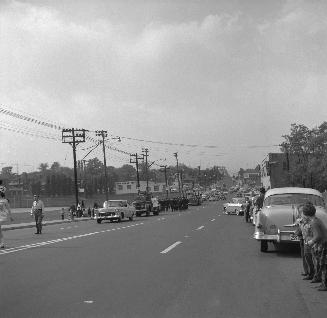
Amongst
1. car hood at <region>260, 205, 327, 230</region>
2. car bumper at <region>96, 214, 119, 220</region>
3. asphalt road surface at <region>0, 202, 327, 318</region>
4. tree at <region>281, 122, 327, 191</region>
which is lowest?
asphalt road surface at <region>0, 202, 327, 318</region>

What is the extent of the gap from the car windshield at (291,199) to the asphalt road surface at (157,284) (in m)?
1.30

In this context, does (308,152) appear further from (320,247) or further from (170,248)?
(320,247)

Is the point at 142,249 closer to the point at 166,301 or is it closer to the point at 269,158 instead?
the point at 166,301

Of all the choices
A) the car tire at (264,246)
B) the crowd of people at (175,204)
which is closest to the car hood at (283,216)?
the car tire at (264,246)

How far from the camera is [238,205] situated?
42188 mm

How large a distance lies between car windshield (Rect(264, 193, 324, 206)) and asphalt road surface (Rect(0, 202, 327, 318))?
1.30 meters

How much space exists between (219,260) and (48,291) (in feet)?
15.9

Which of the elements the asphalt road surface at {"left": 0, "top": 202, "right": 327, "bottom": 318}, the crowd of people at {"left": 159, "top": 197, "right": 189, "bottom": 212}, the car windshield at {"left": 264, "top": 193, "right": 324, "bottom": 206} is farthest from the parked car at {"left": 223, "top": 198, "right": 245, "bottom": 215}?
the car windshield at {"left": 264, "top": 193, "right": 324, "bottom": 206}

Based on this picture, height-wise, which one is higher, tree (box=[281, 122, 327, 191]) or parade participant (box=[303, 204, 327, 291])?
tree (box=[281, 122, 327, 191])

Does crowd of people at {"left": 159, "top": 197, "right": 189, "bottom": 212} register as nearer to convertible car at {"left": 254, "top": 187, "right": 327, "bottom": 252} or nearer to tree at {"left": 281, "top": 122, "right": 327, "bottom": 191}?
tree at {"left": 281, "top": 122, "right": 327, "bottom": 191}

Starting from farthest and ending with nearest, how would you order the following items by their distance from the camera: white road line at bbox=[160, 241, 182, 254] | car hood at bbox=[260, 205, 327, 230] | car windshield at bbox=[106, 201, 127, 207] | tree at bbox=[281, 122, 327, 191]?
tree at bbox=[281, 122, 327, 191], car windshield at bbox=[106, 201, 127, 207], white road line at bbox=[160, 241, 182, 254], car hood at bbox=[260, 205, 327, 230]

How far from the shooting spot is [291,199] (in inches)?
554

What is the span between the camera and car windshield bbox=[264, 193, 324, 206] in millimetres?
13982

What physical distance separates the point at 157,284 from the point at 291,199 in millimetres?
6430
